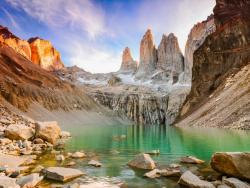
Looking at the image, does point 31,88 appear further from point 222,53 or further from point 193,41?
point 193,41

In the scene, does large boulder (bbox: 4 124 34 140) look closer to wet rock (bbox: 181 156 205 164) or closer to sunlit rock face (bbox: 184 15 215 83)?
wet rock (bbox: 181 156 205 164)

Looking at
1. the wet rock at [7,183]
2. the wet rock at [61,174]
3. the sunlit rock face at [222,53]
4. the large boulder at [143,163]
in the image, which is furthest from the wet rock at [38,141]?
the sunlit rock face at [222,53]

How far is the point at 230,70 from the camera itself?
9112cm

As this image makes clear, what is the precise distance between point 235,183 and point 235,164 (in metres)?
1.29

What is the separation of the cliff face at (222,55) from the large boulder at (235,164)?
7176cm

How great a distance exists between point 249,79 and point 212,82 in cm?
2746

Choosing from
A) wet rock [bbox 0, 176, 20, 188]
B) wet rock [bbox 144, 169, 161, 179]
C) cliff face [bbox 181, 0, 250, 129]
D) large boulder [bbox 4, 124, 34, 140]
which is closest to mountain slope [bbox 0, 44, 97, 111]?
cliff face [bbox 181, 0, 250, 129]

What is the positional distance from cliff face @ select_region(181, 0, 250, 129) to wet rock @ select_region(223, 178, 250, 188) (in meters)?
73.2

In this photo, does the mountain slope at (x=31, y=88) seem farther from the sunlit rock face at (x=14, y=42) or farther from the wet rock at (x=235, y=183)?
the wet rock at (x=235, y=183)

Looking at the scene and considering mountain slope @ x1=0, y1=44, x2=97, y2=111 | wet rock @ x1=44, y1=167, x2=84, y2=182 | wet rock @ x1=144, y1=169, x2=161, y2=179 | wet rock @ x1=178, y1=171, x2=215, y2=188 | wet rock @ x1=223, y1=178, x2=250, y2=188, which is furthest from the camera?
mountain slope @ x1=0, y1=44, x2=97, y2=111

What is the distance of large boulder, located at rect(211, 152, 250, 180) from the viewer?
14.7 metres

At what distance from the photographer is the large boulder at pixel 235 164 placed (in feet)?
48.1

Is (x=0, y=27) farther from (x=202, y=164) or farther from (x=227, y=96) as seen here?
(x=202, y=164)

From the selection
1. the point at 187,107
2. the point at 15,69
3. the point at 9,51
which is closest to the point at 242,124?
the point at 187,107
